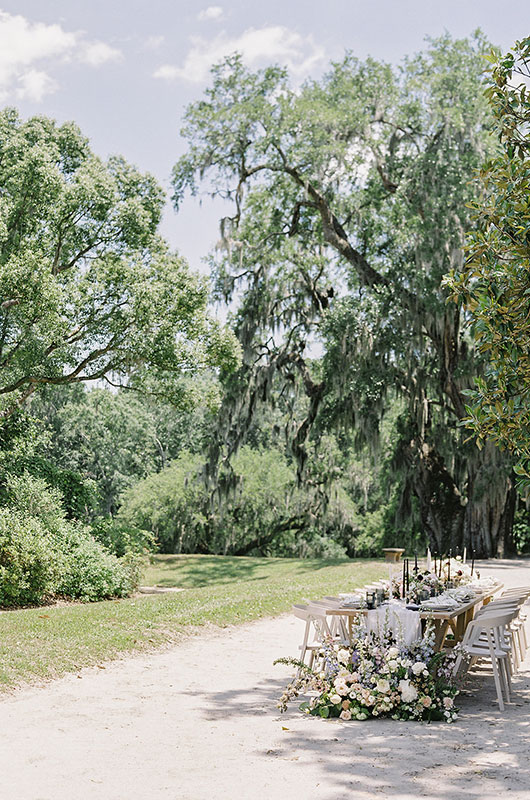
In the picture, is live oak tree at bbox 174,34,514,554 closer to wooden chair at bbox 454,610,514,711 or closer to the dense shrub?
the dense shrub

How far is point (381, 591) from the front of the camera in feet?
23.4

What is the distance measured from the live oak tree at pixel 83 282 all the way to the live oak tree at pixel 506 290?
10301mm

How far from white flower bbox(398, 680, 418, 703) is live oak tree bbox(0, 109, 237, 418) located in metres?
11.0

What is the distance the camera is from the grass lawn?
Answer: 24.5 ft

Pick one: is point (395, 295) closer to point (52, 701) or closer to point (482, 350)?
point (482, 350)

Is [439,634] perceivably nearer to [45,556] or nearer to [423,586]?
[423,586]

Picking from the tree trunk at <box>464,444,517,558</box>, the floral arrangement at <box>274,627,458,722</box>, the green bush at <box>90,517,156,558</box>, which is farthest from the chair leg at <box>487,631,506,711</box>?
the tree trunk at <box>464,444,517,558</box>

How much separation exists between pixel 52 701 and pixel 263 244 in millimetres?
16667

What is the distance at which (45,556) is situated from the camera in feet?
41.5

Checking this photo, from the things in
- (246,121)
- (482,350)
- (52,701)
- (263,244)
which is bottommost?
(52,701)

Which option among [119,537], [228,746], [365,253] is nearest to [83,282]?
[119,537]

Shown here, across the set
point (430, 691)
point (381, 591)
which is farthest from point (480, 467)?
point (430, 691)


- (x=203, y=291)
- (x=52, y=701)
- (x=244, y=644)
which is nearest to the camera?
(x=52, y=701)

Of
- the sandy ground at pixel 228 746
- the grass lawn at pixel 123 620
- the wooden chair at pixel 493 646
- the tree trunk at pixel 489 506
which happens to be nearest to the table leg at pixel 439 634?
the wooden chair at pixel 493 646
